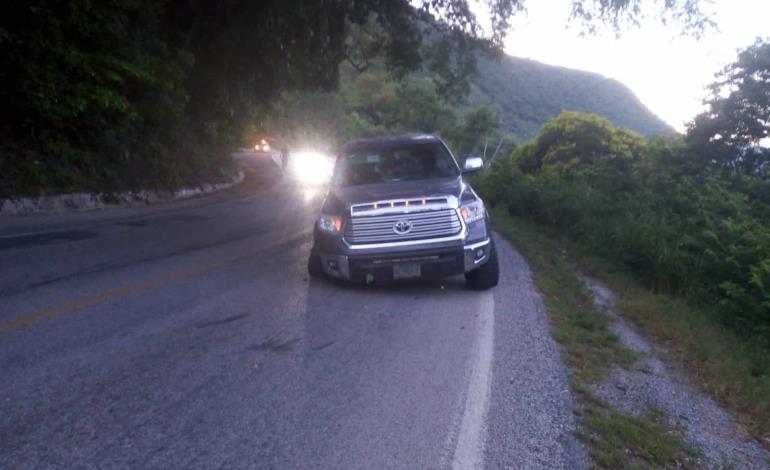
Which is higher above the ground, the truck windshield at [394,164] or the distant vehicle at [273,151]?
the truck windshield at [394,164]

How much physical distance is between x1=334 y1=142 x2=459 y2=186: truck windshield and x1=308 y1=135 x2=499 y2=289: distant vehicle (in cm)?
60

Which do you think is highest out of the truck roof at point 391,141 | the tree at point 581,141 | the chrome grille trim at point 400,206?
the truck roof at point 391,141

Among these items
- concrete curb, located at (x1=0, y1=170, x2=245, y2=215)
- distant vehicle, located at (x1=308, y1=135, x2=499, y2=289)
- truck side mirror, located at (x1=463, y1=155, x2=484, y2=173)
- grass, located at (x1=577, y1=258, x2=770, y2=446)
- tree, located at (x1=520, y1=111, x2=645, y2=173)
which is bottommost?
tree, located at (x1=520, y1=111, x2=645, y2=173)

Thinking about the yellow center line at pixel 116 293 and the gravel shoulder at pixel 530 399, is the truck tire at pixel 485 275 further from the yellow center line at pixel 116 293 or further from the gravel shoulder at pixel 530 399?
the yellow center line at pixel 116 293

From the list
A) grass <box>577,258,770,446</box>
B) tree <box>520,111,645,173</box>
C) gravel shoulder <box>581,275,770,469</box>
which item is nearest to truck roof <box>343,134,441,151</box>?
grass <box>577,258,770,446</box>

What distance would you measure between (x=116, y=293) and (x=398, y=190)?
336cm

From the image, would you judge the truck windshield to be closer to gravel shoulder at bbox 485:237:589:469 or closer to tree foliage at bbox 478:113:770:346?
gravel shoulder at bbox 485:237:589:469

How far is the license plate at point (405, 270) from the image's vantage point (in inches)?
314

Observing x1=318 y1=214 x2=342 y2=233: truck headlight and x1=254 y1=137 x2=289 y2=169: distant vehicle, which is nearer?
x1=318 y1=214 x2=342 y2=233: truck headlight

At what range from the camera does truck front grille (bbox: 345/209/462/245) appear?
26.4 ft

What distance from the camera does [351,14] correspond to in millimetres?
18203

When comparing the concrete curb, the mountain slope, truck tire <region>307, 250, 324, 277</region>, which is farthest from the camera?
the mountain slope

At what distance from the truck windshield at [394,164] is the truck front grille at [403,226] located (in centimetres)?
132

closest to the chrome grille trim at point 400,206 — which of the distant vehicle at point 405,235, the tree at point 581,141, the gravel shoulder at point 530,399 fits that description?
the distant vehicle at point 405,235
